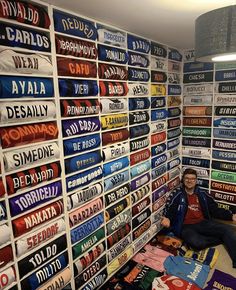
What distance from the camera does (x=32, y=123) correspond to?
1.69 meters

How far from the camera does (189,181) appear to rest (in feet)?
11.0

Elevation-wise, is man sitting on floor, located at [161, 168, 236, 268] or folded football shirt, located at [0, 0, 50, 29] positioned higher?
folded football shirt, located at [0, 0, 50, 29]

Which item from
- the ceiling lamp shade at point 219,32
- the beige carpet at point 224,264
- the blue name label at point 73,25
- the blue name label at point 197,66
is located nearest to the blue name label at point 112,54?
the blue name label at point 73,25

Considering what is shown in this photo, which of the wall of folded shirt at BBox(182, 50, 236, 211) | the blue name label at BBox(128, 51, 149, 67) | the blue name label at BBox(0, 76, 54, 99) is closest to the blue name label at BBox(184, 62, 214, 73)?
the wall of folded shirt at BBox(182, 50, 236, 211)

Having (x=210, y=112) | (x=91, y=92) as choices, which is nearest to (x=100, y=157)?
(x=91, y=92)

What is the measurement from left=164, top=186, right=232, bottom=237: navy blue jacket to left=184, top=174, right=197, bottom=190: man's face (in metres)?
0.09

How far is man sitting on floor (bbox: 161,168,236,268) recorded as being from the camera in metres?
3.11

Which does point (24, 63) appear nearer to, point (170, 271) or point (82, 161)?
point (82, 161)

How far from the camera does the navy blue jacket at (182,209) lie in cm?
330

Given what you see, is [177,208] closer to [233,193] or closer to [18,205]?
[233,193]

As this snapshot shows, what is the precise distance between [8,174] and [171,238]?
2.42 meters

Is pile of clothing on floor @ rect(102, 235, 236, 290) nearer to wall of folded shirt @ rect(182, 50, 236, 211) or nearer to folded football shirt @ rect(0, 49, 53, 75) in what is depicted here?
wall of folded shirt @ rect(182, 50, 236, 211)

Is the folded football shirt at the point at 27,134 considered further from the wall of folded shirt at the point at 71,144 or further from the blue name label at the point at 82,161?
the blue name label at the point at 82,161

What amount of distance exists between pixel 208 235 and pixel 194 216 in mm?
288
